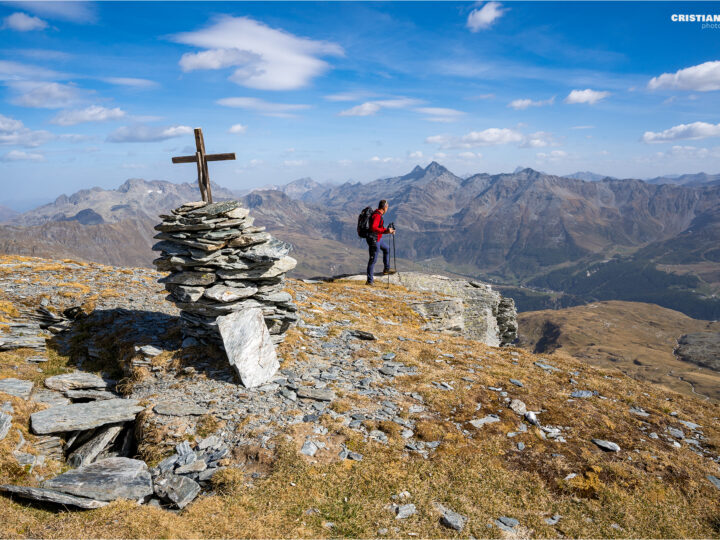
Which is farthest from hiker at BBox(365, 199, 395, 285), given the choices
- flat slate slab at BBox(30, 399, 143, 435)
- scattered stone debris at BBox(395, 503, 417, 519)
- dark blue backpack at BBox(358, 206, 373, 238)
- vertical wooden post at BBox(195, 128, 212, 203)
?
scattered stone debris at BBox(395, 503, 417, 519)

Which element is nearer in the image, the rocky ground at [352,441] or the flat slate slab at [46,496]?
the flat slate slab at [46,496]

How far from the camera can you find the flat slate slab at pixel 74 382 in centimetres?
1522

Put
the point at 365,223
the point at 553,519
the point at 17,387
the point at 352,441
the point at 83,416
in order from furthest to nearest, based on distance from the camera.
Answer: the point at 365,223
the point at 17,387
the point at 83,416
the point at 352,441
the point at 553,519

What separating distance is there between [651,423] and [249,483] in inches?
568

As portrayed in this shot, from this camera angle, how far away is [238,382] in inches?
593

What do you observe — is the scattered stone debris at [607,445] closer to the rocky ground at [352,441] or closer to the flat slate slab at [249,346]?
the rocky ground at [352,441]

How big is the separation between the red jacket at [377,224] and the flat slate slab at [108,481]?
23.0 metres

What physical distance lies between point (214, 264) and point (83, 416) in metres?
6.91

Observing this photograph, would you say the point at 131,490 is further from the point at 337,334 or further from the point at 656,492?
the point at 656,492

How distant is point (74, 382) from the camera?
615 inches

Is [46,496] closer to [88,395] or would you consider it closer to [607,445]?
[88,395]

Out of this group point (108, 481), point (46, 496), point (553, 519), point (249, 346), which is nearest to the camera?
point (46, 496)

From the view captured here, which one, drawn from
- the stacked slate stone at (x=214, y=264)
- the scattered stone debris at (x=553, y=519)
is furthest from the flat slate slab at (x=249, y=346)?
the scattered stone debris at (x=553, y=519)

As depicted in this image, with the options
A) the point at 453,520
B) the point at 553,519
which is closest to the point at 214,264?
the point at 453,520
